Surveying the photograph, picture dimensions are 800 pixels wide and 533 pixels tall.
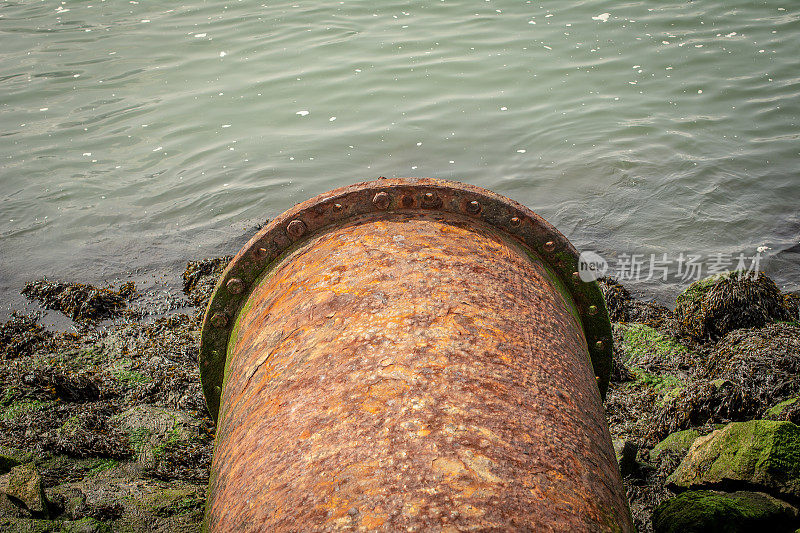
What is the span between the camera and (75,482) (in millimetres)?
3314

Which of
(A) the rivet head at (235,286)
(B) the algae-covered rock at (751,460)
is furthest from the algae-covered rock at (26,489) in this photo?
(B) the algae-covered rock at (751,460)

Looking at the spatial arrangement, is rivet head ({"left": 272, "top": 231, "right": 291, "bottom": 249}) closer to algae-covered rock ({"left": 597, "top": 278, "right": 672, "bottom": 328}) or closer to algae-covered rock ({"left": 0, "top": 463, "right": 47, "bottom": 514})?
algae-covered rock ({"left": 0, "top": 463, "right": 47, "bottom": 514})

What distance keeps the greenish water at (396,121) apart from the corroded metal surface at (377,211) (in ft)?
12.0

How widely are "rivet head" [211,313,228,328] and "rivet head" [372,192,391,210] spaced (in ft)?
2.73

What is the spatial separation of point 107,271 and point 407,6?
964cm

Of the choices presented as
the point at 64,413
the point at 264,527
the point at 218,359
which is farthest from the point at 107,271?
the point at 264,527

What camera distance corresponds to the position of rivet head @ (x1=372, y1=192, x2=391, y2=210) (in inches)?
97.0

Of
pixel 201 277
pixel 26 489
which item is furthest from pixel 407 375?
pixel 201 277

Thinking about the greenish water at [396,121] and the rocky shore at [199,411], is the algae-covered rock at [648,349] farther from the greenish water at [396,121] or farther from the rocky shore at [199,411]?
the greenish water at [396,121]

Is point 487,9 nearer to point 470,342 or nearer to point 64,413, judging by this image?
point 64,413

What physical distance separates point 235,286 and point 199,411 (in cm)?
203

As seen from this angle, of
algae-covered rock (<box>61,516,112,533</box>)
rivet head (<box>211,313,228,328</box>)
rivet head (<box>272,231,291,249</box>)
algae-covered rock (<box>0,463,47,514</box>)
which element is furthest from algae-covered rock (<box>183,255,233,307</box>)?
rivet head (<box>272,231,291,249</box>)

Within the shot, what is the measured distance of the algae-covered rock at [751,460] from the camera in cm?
287

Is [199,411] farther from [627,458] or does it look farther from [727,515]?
[727,515]
